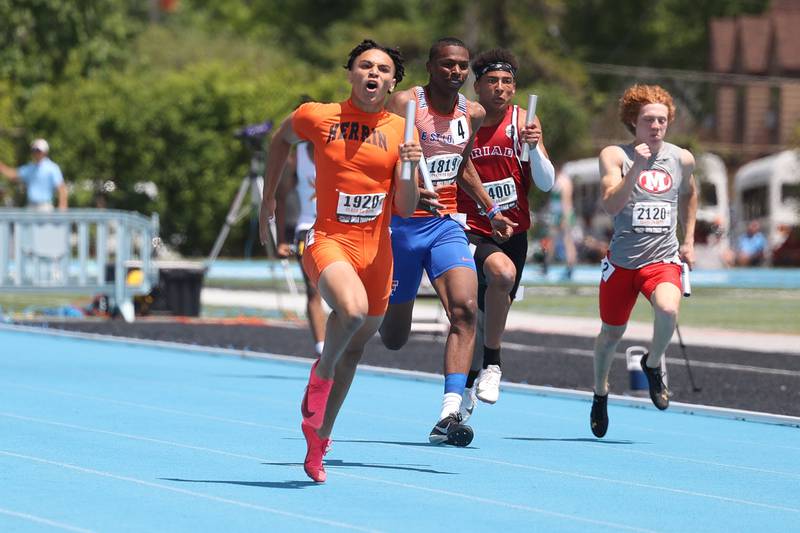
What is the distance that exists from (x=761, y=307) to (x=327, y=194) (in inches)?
768

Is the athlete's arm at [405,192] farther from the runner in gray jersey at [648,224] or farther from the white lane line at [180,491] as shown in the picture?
the runner in gray jersey at [648,224]

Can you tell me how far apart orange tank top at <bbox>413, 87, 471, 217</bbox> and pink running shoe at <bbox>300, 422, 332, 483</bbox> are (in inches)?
83.3

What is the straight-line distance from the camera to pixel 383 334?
9.98 m

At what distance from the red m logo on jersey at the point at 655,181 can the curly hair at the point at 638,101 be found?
317 millimetres

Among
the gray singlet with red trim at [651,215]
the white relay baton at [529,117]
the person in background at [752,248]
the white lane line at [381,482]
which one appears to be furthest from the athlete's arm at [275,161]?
the person in background at [752,248]

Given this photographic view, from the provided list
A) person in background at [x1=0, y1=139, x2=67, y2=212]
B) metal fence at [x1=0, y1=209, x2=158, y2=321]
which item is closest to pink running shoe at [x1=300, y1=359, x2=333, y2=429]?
metal fence at [x1=0, y1=209, x2=158, y2=321]

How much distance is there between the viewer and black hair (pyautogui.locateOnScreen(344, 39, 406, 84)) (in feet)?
28.5

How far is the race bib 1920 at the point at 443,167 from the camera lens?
1019 cm

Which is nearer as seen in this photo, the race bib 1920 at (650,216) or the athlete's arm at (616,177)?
the athlete's arm at (616,177)

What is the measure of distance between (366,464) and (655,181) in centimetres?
260

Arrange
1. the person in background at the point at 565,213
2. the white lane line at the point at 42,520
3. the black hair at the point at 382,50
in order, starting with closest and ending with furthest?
1. the white lane line at the point at 42,520
2. the black hair at the point at 382,50
3. the person in background at the point at 565,213

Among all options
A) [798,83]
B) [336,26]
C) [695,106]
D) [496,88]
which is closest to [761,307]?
[496,88]

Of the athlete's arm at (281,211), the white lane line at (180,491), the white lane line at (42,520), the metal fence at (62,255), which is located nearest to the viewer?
the white lane line at (42,520)

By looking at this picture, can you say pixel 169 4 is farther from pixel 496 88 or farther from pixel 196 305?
pixel 496 88
